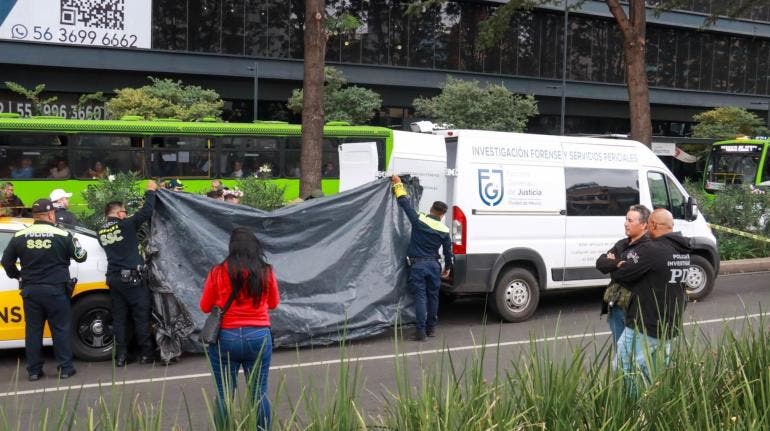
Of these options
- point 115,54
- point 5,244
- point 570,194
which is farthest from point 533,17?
point 5,244

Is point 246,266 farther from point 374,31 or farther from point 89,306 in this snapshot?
point 374,31

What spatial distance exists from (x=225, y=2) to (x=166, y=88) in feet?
→ 21.9

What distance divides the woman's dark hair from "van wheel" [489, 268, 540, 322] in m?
5.42

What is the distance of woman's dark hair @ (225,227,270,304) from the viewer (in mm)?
5445

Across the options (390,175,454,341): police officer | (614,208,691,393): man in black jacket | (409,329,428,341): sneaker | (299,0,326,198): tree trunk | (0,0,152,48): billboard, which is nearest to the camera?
(614,208,691,393): man in black jacket

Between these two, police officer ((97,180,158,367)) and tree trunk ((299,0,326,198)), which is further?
tree trunk ((299,0,326,198))

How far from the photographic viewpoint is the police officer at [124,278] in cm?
818

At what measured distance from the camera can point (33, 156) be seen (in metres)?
18.6

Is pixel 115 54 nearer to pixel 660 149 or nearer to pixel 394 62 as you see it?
pixel 394 62

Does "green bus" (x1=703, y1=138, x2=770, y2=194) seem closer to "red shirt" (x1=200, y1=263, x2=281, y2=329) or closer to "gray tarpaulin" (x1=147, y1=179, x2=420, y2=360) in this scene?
"gray tarpaulin" (x1=147, y1=179, x2=420, y2=360)

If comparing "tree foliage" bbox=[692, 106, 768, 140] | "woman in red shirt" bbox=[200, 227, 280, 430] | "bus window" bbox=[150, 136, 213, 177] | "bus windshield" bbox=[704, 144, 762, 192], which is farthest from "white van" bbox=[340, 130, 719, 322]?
"tree foliage" bbox=[692, 106, 768, 140]

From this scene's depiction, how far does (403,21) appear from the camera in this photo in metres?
36.7

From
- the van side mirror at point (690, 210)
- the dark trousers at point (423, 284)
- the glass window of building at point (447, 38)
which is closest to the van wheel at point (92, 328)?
the dark trousers at point (423, 284)

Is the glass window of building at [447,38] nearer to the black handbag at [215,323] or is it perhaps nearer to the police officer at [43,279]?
the police officer at [43,279]
